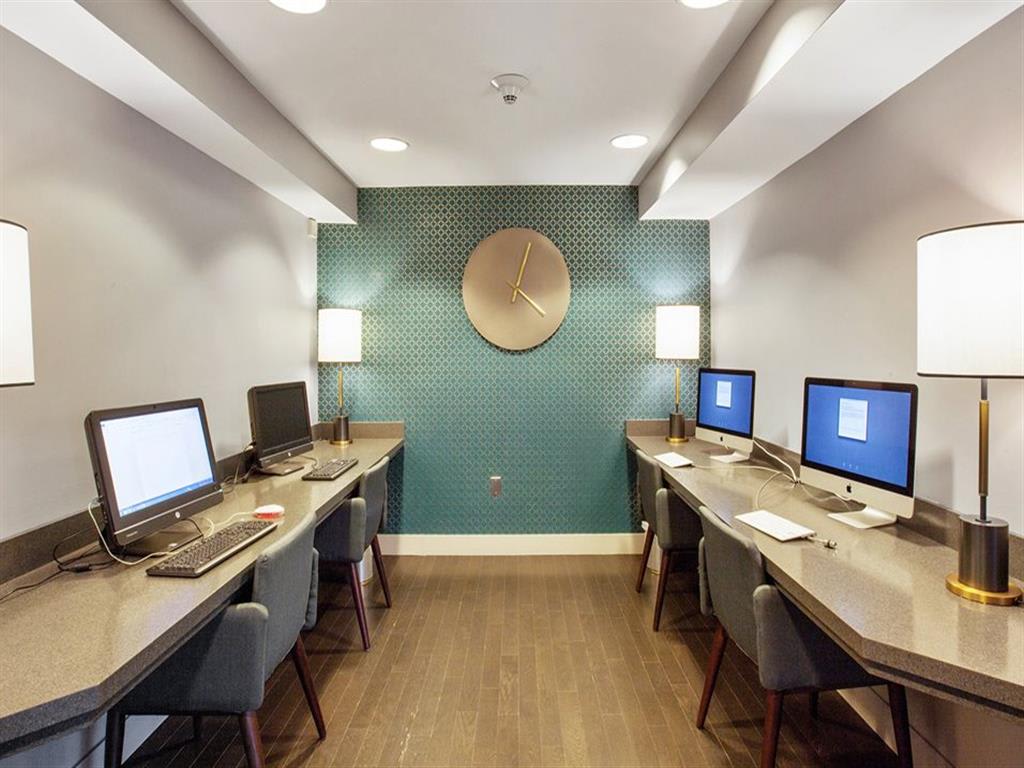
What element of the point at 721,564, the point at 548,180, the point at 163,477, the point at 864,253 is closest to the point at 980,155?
the point at 864,253

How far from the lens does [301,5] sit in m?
1.64

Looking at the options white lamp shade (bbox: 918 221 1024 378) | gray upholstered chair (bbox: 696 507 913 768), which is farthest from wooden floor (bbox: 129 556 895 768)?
white lamp shade (bbox: 918 221 1024 378)

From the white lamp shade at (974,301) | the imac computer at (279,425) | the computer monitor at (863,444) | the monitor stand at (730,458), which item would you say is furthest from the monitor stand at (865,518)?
the imac computer at (279,425)

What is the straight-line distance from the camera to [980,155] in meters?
1.50

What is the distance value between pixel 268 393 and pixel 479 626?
1.52 m

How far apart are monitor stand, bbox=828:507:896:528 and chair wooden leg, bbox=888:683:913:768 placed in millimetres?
474

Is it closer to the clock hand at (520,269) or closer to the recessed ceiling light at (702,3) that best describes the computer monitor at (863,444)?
the recessed ceiling light at (702,3)

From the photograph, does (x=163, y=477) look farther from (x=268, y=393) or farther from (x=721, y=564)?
(x=721, y=564)

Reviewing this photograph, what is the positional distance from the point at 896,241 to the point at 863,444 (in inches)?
27.7

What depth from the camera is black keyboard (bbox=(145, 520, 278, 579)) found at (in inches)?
55.5

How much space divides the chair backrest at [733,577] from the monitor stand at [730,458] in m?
1.05

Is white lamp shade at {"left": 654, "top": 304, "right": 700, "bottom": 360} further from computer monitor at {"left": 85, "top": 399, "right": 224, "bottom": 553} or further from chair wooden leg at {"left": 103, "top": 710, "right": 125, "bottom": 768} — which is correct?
chair wooden leg at {"left": 103, "top": 710, "right": 125, "bottom": 768}

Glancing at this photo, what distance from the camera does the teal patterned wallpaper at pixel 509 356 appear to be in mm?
3543

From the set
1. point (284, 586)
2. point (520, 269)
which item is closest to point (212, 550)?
point (284, 586)
